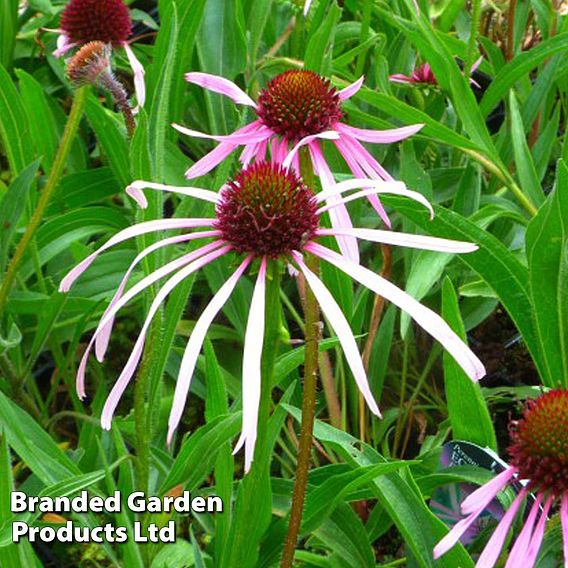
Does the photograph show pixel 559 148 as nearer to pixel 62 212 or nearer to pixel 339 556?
pixel 62 212

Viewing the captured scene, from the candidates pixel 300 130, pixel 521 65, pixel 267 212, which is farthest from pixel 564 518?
pixel 521 65

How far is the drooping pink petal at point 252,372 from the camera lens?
53cm

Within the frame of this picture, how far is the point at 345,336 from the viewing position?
0.56 meters

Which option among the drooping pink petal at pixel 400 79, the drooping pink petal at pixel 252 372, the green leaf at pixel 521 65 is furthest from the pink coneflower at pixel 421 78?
the drooping pink petal at pixel 252 372

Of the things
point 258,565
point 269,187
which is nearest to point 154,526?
point 258,565

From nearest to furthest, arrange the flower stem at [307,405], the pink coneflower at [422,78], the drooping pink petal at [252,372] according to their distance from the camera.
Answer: the drooping pink petal at [252,372], the flower stem at [307,405], the pink coneflower at [422,78]

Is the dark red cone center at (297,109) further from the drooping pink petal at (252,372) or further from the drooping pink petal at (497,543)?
the drooping pink petal at (497,543)

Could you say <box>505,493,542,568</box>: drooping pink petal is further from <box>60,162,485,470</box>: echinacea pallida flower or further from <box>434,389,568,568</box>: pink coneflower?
<box>60,162,485,470</box>: echinacea pallida flower

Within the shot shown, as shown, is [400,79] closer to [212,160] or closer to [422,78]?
[422,78]

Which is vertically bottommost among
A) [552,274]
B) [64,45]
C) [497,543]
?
[497,543]

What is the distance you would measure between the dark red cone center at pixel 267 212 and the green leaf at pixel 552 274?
175 mm

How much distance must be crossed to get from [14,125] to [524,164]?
0.58 meters

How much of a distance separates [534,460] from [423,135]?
63 centimetres

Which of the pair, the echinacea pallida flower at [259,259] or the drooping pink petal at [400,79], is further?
the drooping pink petal at [400,79]
